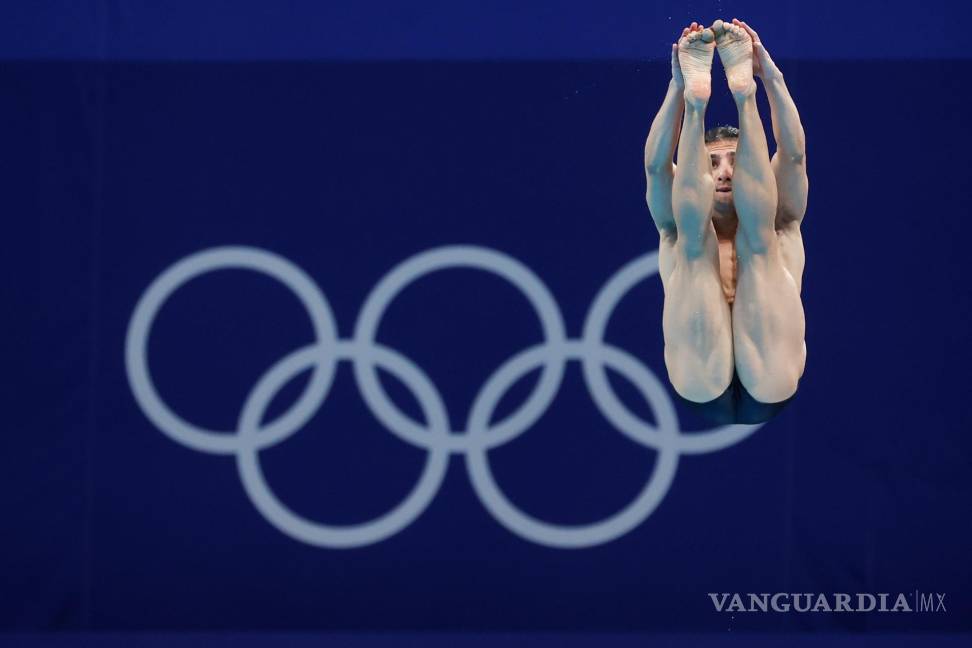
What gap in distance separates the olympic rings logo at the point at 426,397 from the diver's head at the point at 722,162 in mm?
2596

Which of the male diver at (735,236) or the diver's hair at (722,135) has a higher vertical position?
the diver's hair at (722,135)

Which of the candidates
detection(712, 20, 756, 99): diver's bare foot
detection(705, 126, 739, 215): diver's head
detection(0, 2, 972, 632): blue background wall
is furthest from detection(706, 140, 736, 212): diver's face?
detection(0, 2, 972, 632): blue background wall

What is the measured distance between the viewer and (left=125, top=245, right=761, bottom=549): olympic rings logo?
28.0 feet

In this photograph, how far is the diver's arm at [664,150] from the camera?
18.3 feet

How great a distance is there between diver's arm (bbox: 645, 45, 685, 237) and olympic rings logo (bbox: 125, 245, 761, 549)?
2.85 m

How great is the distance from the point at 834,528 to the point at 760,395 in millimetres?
3089

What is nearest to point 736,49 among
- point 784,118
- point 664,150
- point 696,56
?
point 696,56

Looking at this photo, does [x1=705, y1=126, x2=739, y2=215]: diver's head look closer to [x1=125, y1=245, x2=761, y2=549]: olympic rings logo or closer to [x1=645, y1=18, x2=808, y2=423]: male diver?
[x1=645, y1=18, x2=808, y2=423]: male diver

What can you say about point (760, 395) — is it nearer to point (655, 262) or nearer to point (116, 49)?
point (655, 262)

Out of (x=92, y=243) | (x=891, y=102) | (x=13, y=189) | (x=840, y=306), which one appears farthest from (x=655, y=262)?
(x=13, y=189)

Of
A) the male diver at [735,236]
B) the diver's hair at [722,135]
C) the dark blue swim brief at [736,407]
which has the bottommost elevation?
the dark blue swim brief at [736,407]

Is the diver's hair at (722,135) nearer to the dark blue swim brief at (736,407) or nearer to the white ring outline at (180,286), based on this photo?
the dark blue swim brief at (736,407)

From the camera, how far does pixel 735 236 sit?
585 cm

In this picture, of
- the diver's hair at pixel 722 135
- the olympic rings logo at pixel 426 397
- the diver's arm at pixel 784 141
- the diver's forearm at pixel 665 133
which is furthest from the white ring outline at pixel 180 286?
the diver's arm at pixel 784 141
